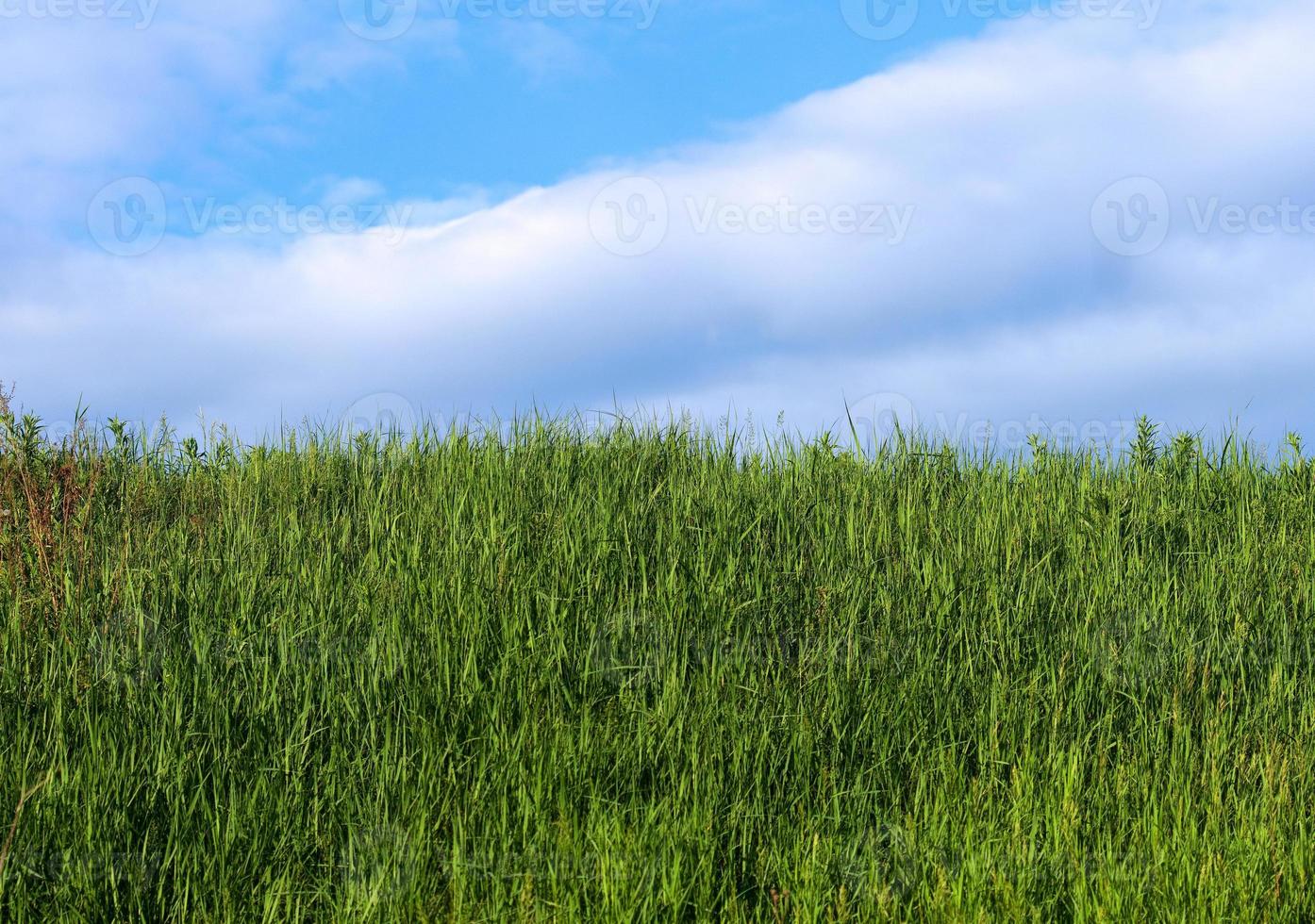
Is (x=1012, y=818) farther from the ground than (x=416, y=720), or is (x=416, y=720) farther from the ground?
(x=416, y=720)

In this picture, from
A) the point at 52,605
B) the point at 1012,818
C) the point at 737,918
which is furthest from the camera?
the point at 52,605

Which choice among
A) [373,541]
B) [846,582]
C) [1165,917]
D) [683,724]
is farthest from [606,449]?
[1165,917]

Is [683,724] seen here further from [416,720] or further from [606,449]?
[606,449]

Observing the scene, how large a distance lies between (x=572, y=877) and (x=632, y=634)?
166 cm

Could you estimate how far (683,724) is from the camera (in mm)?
4586

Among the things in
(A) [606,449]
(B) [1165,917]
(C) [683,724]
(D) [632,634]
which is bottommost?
(B) [1165,917]

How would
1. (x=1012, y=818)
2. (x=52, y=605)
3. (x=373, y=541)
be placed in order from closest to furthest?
(x=1012, y=818)
(x=52, y=605)
(x=373, y=541)

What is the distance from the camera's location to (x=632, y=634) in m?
5.19

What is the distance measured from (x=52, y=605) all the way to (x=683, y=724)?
11.7ft

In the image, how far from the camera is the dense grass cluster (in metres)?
3.84

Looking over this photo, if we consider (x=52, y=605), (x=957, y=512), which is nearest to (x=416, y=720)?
(x=52, y=605)

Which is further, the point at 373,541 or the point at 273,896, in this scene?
the point at 373,541

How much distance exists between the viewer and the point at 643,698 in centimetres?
470

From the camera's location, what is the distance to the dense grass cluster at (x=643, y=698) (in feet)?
12.6
